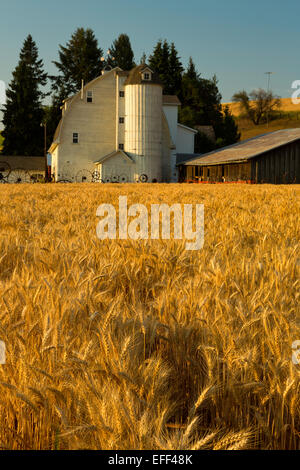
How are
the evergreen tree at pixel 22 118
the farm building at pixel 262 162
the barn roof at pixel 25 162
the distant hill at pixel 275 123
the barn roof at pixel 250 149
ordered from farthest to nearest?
the distant hill at pixel 275 123, the evergreen tree at pixel 22 118, the barn roof at pixel 25 162, the barn roof at pixel 250 149, the farm building at pixel 262 162

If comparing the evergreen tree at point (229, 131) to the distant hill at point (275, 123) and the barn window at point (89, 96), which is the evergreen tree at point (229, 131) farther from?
the distant hill at point (275, 123)

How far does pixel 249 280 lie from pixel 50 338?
1435 mm

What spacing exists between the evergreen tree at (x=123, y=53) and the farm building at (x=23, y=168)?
32517 mm

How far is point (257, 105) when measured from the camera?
12988 cm

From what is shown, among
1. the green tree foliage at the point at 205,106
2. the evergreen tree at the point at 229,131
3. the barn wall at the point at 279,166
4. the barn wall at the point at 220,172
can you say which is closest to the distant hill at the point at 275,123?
the green tree foliage at the point at 205,106

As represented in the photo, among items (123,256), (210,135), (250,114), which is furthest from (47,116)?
(123,256)

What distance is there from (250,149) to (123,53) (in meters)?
58.3

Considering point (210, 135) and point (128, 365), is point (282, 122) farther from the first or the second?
point (128, 365)

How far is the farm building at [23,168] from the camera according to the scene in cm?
6819

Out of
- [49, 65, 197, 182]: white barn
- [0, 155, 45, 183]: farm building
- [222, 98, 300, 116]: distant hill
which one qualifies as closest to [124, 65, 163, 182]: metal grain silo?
[49, 65, 197, 182]: white barn

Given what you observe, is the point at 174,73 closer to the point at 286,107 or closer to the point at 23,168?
the point at 23,168

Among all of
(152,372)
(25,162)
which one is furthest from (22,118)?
(152,372)

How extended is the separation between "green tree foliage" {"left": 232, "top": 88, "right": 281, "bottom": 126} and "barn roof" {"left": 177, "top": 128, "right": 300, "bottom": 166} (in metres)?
80.8
